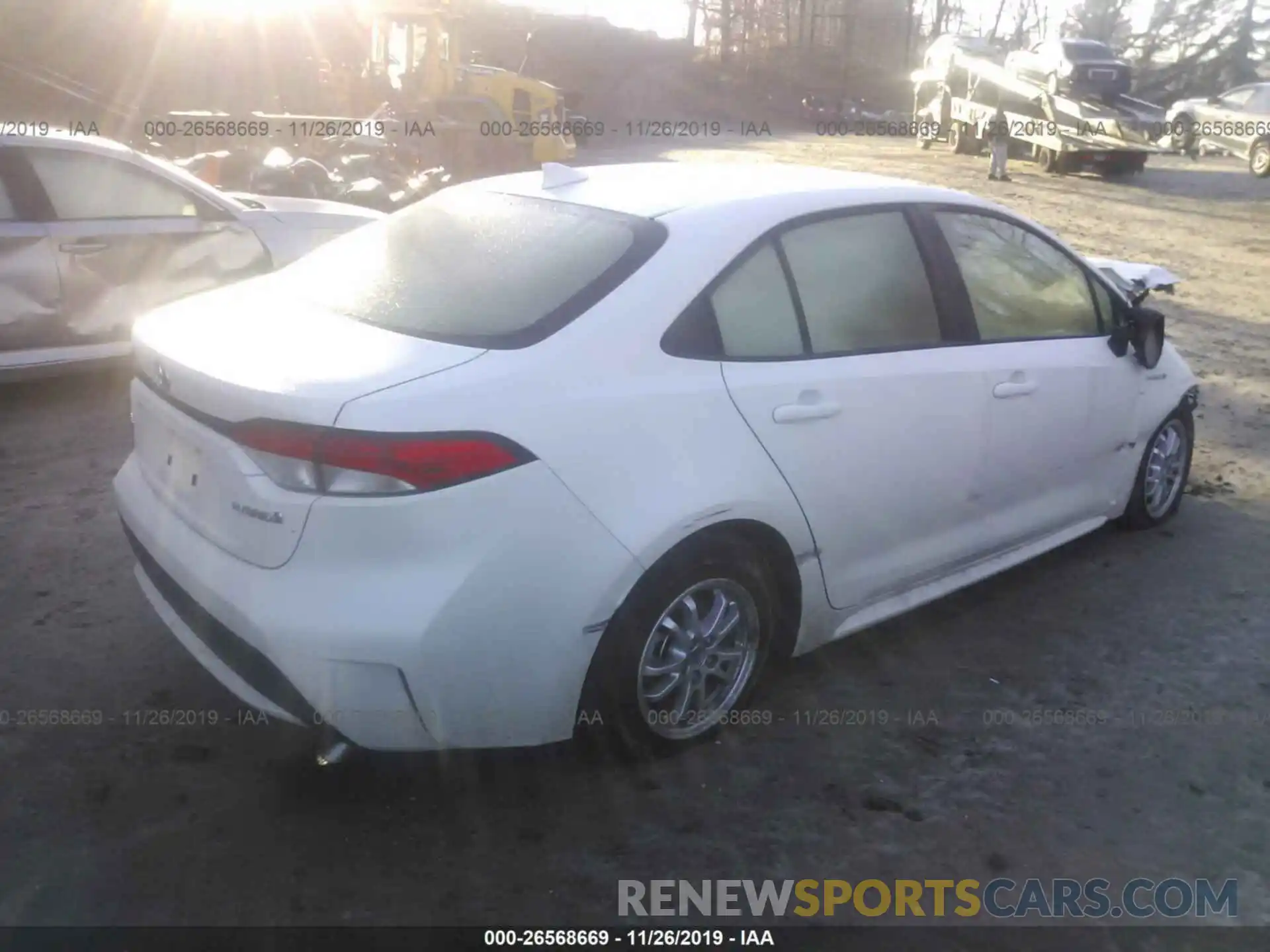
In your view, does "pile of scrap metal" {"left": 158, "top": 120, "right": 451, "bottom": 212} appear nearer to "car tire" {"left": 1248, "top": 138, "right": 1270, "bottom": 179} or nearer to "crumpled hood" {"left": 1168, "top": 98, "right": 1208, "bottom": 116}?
"car tire" {"left": 1248, "top": 138, "right": 1270, "bottom": 179}

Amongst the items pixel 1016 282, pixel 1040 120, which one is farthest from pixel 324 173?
pixel 1040 120

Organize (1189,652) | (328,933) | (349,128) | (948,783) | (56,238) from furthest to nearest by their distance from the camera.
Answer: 1. (349,128)
2. (56,238)
3. (1189,652)
4. (948,783)
5. (328,933)

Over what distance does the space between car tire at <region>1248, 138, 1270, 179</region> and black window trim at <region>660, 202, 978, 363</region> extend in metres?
23.7

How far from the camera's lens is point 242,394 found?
9.33 feet

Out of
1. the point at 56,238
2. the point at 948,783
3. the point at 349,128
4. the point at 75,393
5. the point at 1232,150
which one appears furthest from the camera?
the point at 1232,150

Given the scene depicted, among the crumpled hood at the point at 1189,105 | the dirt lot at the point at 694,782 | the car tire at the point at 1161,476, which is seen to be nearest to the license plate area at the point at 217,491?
the dirt lot at the point at 694,782

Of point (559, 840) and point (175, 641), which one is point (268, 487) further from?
point (175, 641)

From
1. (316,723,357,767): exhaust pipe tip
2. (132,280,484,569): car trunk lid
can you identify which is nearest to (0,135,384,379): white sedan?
(132,280,484,569): car trunk lid

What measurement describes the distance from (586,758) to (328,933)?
934mm

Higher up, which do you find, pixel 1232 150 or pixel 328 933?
pixel 1232 150

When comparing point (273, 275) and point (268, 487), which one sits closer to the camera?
point (268, 487)

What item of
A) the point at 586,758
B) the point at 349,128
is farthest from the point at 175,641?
the point at 349,128

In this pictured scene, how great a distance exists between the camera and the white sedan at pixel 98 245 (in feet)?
20.5

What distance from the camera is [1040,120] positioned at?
2481 cm
